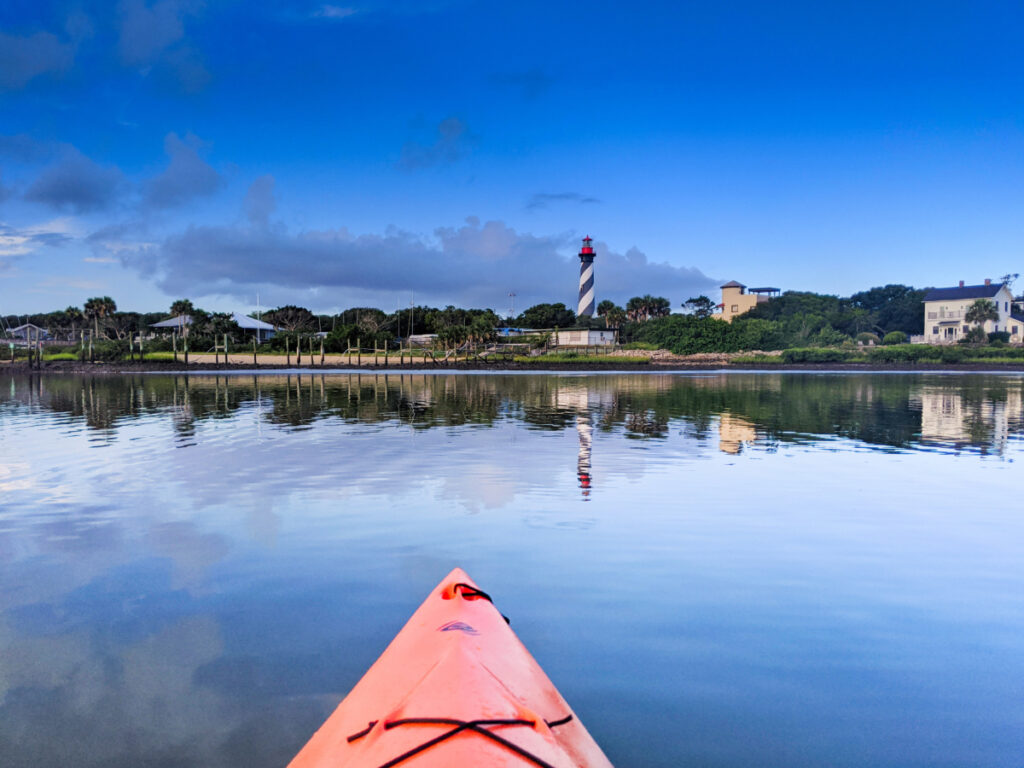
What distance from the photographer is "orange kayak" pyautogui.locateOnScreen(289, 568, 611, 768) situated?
273 centimetres

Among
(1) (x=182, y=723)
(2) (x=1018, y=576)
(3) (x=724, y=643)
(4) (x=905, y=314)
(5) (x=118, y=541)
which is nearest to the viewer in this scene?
(1) (x=182, y=723)

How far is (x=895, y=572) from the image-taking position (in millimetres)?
7688

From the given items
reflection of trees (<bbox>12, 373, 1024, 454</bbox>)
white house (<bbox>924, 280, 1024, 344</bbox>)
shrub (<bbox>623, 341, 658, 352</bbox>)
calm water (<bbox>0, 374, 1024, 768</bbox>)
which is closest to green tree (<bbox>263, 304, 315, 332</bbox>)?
shrub (<bbox>623, 341, 658, 352</bbox>)

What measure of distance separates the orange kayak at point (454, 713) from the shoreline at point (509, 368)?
74.1 metres

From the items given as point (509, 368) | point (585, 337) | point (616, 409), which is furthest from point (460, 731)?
point (585, 337)

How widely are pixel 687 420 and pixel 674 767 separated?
20.1 m

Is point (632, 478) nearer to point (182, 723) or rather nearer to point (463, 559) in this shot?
point (463, 559)

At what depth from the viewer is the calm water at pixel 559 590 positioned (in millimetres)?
4508

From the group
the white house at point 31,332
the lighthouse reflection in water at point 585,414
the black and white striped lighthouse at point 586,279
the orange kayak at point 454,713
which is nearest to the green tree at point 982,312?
the black and white striped lighthouse at point 586,279

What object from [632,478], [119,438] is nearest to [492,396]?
[119,438]

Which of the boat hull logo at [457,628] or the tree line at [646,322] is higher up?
the tree line at [646,322]

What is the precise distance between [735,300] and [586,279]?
25385mm

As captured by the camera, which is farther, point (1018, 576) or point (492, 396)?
point (492, 396)

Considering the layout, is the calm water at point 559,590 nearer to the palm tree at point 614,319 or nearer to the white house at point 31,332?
the palm tree at point 614,319
